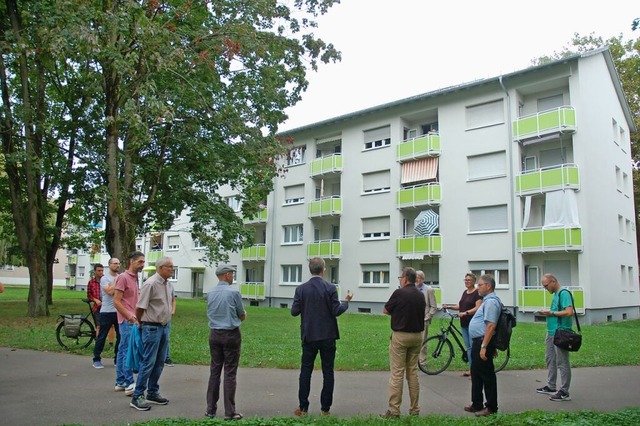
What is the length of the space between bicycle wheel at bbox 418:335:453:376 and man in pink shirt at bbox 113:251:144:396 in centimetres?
515

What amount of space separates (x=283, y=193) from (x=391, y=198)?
10.6m

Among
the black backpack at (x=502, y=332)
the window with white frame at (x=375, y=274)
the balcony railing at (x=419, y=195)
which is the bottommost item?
the black backpack at (x=502, y=332)

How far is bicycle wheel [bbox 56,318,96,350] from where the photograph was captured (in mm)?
11906

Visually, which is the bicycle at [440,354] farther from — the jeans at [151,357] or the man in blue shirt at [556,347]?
the jeans at [151,357]

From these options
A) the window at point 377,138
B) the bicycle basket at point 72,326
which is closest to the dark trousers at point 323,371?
the bicycle basket at point 72,326

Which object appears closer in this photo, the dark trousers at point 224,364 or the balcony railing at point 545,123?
the dark trousers at point 224,364

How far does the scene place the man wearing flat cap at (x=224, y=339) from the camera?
6.77m

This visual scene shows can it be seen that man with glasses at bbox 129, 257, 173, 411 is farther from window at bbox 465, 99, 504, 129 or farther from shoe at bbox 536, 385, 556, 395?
window at bbox 465, 99, 504, 129

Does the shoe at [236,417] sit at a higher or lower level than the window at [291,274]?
lower

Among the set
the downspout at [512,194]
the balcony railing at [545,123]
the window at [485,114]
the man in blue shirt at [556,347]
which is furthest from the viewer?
the window at [485,114]

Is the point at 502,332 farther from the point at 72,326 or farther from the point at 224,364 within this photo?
the point at 72,326

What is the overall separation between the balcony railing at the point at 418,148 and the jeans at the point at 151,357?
2758 cm

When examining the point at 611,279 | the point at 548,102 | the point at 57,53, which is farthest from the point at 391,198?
the point at 57,53

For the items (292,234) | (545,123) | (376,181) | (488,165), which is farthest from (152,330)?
(292,234)
